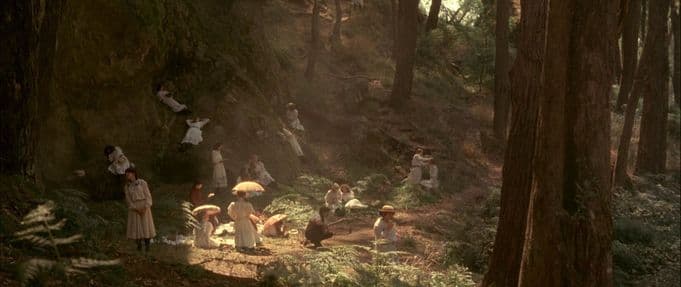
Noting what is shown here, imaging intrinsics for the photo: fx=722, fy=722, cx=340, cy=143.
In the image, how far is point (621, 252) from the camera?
16.7 meters

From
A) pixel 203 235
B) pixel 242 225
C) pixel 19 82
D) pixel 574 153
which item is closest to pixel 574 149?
pixel 574 153

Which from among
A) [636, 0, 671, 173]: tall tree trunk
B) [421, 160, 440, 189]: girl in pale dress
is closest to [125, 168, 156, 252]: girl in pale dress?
[421, 160, 440, 189]: girl in pale dress

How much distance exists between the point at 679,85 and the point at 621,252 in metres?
25.2

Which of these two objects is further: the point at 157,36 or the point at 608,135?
the point at 157,36

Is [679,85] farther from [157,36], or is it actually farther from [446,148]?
[157,36]

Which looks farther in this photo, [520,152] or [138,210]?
[138,210]

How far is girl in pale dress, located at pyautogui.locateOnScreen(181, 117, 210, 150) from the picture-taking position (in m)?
19.1

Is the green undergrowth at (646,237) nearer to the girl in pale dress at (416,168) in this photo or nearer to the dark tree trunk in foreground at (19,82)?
the girl in pale dress at (416,168)

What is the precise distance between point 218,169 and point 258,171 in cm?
137

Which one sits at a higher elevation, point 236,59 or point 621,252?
point 236,59

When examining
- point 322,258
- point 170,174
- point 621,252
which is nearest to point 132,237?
point 322,258

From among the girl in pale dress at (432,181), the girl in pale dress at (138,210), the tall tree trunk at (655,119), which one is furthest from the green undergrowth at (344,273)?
the tall tree trunk at (655,119)

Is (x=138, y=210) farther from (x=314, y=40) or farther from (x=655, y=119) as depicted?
(x=655, y=119)

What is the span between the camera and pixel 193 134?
19219 mm
